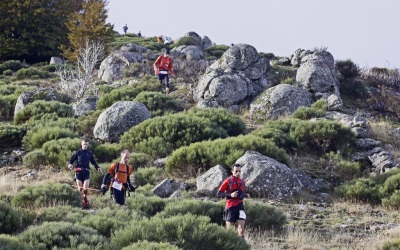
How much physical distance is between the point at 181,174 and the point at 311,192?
11.1 feet

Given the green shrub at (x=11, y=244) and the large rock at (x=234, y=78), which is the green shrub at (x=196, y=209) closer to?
the green shrub at (x=11, y=244)

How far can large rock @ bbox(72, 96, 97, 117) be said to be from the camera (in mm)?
20656

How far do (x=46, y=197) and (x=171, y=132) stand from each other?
644 cm

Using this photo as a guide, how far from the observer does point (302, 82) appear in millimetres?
22109

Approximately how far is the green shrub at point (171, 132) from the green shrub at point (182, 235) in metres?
7.81

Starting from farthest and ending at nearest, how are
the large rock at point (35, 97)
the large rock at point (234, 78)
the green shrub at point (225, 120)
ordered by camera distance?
the large rock at point (35, 97)
the large rock at point (234, 78)
the green shrub at point (225, 120)

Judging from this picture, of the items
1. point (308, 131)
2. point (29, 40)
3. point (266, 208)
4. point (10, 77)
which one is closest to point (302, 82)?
point (308, 131)

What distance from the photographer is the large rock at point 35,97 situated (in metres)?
21.0

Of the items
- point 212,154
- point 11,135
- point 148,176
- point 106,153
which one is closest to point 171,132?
point 106,153

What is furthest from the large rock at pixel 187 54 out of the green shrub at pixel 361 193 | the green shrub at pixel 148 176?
the green shrub at pixel 361 193

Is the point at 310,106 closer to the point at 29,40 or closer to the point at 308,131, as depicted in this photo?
the point at 308,131

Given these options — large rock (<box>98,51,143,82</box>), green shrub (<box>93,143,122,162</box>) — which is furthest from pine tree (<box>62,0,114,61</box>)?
green shrub (<box>93,143,122,162</box>)

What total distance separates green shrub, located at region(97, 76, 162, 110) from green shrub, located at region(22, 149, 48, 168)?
6063 mm

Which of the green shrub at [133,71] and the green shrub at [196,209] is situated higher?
the green shrub at [133,71]
